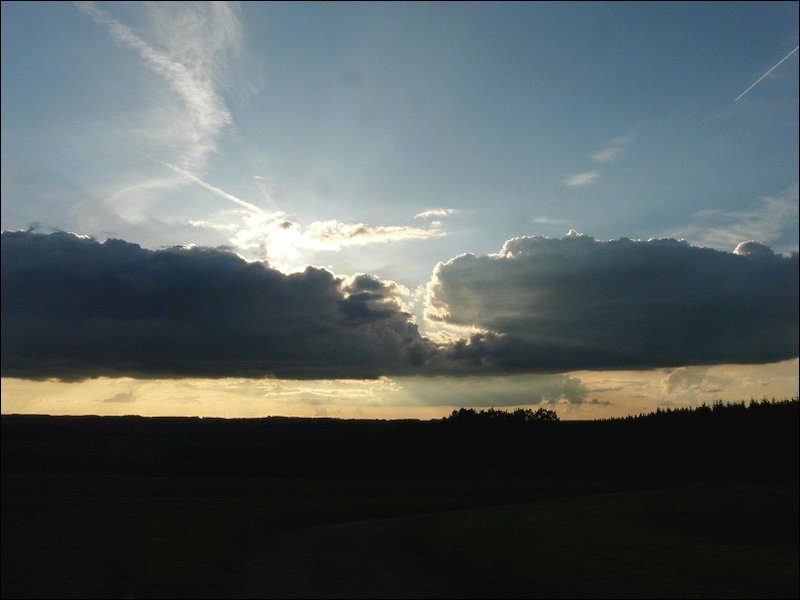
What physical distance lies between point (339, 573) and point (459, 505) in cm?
4995

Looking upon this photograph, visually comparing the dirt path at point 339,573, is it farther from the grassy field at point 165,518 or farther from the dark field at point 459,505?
the grassy field at point 165,518

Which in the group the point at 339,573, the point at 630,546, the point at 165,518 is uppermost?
the point at 165,518

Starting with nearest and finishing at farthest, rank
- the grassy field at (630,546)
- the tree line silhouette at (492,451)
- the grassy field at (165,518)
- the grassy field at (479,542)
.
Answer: the grassy field at (479,542)
the grassy field at (630,546)
the grassy field at (165,518)
the tree line silhouette at (492,451)

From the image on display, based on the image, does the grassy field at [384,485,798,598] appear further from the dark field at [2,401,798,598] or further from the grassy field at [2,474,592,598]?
the grassy field at [2,474,592,598]

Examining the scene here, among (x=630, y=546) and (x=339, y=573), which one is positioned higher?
(x=630, y=546)

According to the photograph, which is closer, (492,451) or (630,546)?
(630,546)

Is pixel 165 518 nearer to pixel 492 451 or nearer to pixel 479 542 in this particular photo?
pixel 479 542

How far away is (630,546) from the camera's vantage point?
37.5 metres

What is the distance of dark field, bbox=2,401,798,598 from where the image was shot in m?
28.4

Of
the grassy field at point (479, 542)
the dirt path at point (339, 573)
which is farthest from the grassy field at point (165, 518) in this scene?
the dirt path at point (339, 573)

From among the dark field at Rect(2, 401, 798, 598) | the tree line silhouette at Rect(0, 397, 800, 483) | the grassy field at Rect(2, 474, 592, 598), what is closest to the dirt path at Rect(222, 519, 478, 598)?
the dark field at Rect(2, 401, 798, 598)

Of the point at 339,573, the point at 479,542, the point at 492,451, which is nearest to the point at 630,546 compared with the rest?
the point at 479,542

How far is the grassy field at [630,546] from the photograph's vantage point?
1047 inches

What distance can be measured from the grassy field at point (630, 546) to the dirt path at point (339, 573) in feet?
4.76
